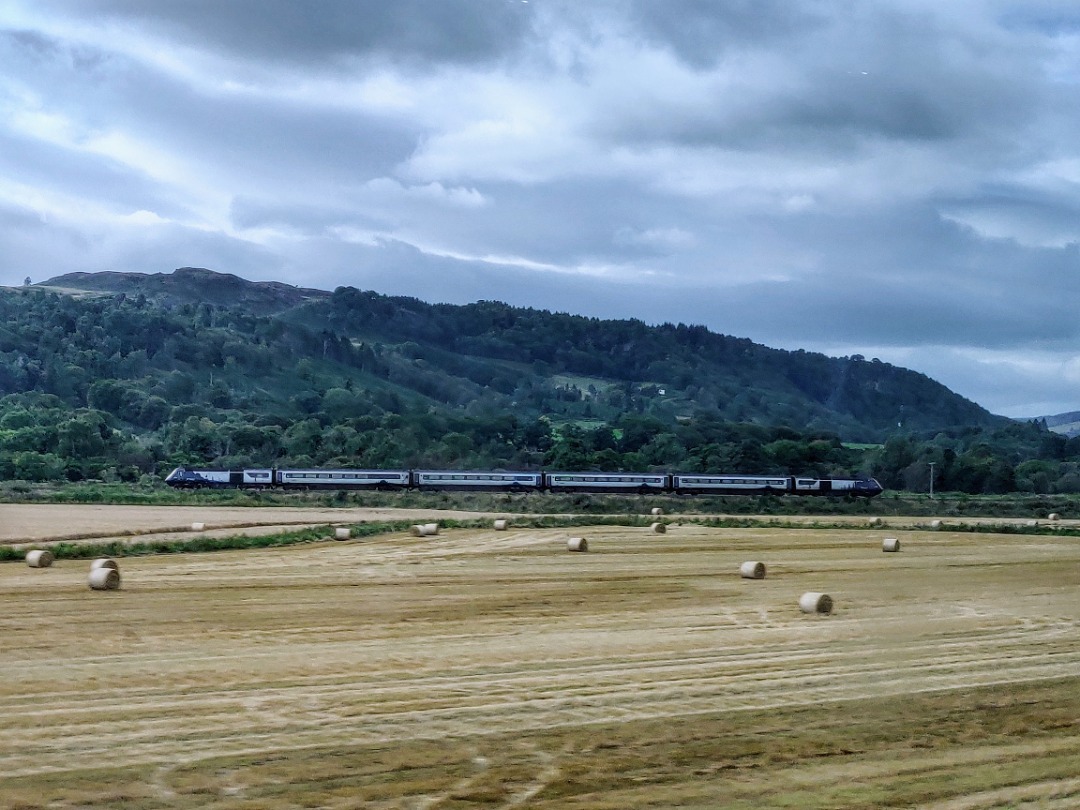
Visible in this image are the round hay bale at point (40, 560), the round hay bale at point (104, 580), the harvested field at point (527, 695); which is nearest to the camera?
the harvested field at point (527, 695)

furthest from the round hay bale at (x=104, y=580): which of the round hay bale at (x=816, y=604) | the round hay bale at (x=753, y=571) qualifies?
the round hay bale at (x=753, y=571)

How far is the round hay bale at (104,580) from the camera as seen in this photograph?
21.5m

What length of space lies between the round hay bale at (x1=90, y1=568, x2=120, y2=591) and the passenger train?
6294cm

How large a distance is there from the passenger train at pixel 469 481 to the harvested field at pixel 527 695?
61079 millimetres

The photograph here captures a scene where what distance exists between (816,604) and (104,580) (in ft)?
39.3

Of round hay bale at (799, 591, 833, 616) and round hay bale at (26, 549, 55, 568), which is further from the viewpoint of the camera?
round hay bale at (26, 549, 55, 568)

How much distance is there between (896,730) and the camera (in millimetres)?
11633

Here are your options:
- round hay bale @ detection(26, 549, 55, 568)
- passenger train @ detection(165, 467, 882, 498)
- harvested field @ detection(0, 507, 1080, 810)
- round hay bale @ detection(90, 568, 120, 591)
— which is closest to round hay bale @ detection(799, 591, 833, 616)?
harvested field @ detection(0, 507, 1080, 810)

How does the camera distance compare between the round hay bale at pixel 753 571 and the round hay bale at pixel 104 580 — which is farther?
the round hay bale at pixel 753 571

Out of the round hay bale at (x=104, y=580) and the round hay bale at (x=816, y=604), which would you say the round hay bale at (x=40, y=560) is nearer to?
the round hay bale at (x=104, y=580)

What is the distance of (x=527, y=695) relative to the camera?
41.8 ft

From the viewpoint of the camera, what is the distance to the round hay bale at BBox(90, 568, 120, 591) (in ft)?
70.5

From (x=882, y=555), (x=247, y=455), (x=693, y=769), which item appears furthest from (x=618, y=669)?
(x=247, y=455)

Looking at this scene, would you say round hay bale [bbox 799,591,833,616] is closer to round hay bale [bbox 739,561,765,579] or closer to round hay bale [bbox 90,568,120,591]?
round hay bale [bbox 739,561,765,579]
